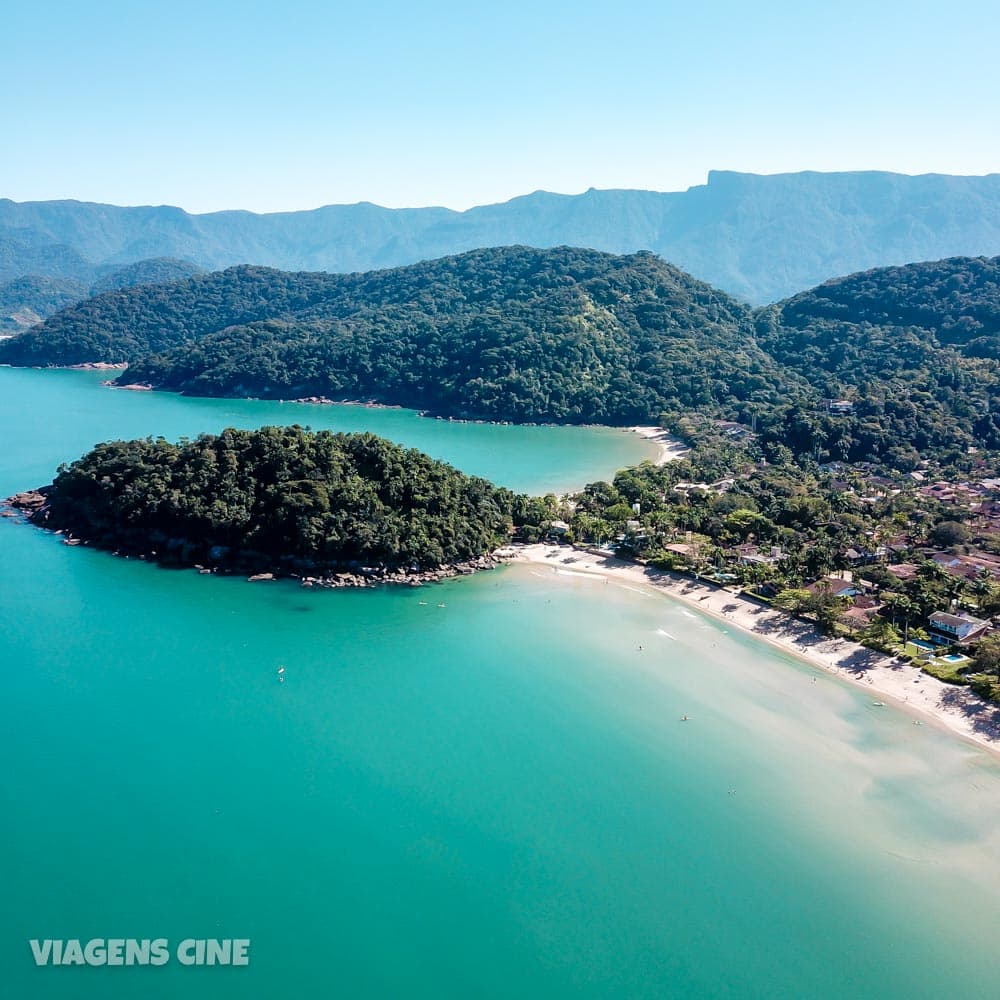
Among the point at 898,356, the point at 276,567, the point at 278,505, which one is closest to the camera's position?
the point at 276,567

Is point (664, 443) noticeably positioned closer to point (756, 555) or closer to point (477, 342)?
point (477, 342)

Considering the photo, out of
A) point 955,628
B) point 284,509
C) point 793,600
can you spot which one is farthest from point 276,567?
point 955,628

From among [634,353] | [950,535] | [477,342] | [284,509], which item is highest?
[477,342]

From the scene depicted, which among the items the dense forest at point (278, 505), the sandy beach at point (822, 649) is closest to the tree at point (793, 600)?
the sandy beach at point (822, 649)

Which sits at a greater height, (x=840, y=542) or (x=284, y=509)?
(x=284, y=509)

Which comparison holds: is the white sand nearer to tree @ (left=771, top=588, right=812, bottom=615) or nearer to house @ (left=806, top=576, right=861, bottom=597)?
house @ (left=806, top=576, right=861, bottom=597)

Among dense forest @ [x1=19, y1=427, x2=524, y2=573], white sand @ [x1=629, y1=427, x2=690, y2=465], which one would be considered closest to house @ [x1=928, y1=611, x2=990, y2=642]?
dense forest @ [x1=19, y1=427, x2=524, y2=573]
